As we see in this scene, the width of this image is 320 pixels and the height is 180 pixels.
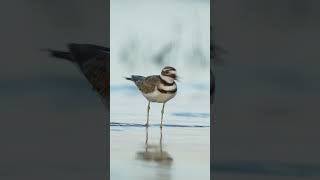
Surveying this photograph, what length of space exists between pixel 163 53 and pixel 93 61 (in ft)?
1.40

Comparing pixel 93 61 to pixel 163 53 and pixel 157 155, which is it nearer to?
pixel 163 53

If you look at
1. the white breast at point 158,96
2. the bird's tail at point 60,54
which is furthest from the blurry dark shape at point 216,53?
the bird's tail at point 60,54

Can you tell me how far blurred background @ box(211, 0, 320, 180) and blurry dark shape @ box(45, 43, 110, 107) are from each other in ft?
2.20

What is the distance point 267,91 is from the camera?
3152mm

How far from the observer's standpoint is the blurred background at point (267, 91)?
3.13 m

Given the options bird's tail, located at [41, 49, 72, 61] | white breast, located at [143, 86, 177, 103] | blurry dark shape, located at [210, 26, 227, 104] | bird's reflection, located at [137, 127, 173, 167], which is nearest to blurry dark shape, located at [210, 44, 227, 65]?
blurry dark shape, located at [210, 26, 227, 104]

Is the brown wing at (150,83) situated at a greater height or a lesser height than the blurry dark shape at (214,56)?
lesser

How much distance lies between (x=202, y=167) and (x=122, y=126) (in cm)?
54

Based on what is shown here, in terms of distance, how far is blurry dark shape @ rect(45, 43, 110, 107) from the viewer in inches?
127

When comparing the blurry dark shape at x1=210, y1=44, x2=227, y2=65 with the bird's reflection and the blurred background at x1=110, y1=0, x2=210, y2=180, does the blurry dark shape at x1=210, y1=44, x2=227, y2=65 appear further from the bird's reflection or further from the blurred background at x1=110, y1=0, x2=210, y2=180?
the bird's reflection

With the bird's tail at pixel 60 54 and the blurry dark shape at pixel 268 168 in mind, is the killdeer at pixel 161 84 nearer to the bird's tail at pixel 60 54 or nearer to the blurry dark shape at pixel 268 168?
the bird's tail at pixel 60 54

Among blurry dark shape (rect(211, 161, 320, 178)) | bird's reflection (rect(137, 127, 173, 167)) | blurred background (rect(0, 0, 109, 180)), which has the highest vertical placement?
blurred background (rect(0, 0, 109, 180))

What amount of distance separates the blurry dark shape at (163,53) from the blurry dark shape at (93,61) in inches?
11.7

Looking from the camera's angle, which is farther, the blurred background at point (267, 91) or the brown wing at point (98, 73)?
the brown wing at point (98, 73)
